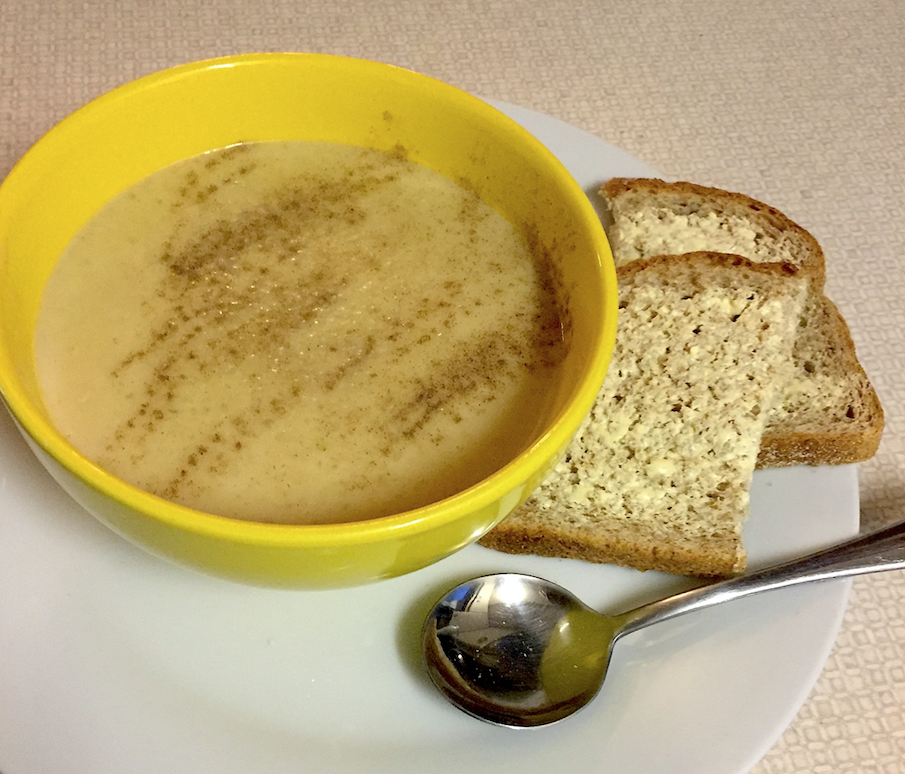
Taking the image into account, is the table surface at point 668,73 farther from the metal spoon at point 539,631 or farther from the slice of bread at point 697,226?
the metal spoon at point 539,631

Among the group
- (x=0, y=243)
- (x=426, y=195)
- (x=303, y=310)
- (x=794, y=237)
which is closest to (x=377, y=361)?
(x=303, y=310)

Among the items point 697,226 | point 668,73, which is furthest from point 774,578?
point 668,73

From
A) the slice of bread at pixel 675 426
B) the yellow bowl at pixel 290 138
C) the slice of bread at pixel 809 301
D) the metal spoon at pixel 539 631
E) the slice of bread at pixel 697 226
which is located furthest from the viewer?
the slice of bread at pixel 697 226

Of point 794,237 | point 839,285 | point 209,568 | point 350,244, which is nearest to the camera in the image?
point 209,568

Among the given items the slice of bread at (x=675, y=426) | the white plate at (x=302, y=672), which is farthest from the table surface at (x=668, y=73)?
the white plate at (x=302, y=672)

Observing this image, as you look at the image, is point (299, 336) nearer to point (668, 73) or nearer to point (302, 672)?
point (302, 672)


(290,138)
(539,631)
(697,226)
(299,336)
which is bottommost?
(539,631)

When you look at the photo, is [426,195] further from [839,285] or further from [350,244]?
[839,285]
